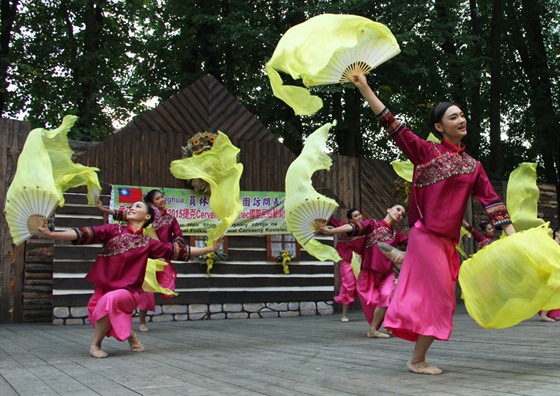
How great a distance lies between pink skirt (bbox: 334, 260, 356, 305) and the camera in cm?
1030

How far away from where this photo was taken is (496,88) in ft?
60.8

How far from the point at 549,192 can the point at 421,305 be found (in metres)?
14.9

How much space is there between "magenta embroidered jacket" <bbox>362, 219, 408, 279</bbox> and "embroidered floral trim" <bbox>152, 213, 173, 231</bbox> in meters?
2.69

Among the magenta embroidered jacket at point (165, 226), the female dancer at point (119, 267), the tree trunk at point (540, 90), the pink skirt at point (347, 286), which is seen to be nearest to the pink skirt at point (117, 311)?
the female dancer at point (119, 267)

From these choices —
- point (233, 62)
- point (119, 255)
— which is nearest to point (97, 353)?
point (119, 255)

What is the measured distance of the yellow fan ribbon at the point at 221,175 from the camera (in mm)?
6344

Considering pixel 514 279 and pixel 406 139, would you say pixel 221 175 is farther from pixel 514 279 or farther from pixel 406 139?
pixel 514 279

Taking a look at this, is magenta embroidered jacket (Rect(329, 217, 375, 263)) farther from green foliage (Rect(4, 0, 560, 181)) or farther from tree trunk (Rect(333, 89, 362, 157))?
tree trunk (Rect(333, 89, 362, 157))

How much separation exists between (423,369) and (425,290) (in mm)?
504

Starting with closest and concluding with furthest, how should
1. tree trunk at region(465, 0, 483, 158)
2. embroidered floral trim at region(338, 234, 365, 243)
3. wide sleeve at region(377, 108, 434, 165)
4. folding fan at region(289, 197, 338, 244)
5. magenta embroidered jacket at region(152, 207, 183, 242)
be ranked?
wide sleeve at region(377, 108, 434, 165) < folding fan at region(289, 197, 338, 244) < embroidered floral trim at region(338, 234, 365, 243) < magenta embroidered jacket at region(152, 207, 183, 242) < tree trunk at region(465, 0, 483, 158)

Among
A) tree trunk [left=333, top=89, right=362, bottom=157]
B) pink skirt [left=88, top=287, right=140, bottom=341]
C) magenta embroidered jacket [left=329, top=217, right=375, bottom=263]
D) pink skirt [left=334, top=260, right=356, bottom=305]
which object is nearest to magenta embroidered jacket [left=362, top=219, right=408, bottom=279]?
magenta embroidered jacket [left=329, top=217, right=375, bottom=263]

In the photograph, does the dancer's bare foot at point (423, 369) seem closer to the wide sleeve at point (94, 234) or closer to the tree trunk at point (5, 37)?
the wide sleeve at point (94, 234)

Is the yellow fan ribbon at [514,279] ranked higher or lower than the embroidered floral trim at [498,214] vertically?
lower

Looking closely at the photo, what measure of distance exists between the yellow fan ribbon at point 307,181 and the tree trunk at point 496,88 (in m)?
12.4
